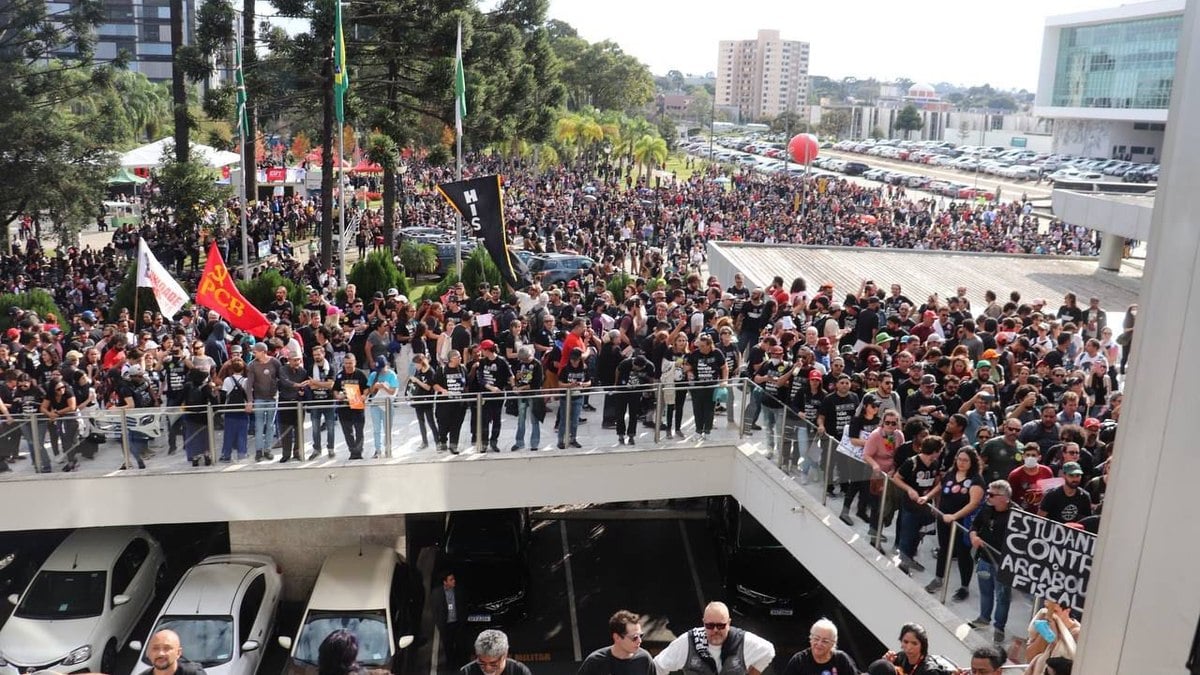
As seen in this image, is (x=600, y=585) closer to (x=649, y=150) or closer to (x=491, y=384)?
(x=491, y=384)

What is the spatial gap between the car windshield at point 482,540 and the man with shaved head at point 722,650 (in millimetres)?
6899

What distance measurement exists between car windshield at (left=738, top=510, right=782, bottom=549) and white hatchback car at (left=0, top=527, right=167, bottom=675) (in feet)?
25.0

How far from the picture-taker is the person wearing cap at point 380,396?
1192 cm

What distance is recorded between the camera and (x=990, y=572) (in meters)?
8.38

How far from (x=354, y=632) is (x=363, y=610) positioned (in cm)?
35

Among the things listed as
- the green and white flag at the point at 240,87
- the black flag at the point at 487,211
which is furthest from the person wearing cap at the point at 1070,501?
the green and white flag at the point at 240,87

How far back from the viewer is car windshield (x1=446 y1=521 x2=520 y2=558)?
12992 mm

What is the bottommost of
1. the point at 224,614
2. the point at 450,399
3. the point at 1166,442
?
the point at 224,614

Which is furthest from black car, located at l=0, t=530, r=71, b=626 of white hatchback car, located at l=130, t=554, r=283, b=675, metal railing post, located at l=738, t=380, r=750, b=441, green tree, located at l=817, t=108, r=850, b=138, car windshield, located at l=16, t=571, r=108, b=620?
green tree, located at l=817, t=108, r=850, b=138

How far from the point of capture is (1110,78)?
85.9m

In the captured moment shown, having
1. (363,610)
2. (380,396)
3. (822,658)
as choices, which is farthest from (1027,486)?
(363,610)

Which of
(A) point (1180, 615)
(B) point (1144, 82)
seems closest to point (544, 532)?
(A) point (1180, 615)

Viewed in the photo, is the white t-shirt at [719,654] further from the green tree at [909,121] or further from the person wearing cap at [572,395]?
the green tree at [909,121]

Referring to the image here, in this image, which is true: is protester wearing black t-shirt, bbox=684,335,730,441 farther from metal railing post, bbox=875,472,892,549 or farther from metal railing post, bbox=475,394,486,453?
metal railing post, bbox=875,472,892,549
